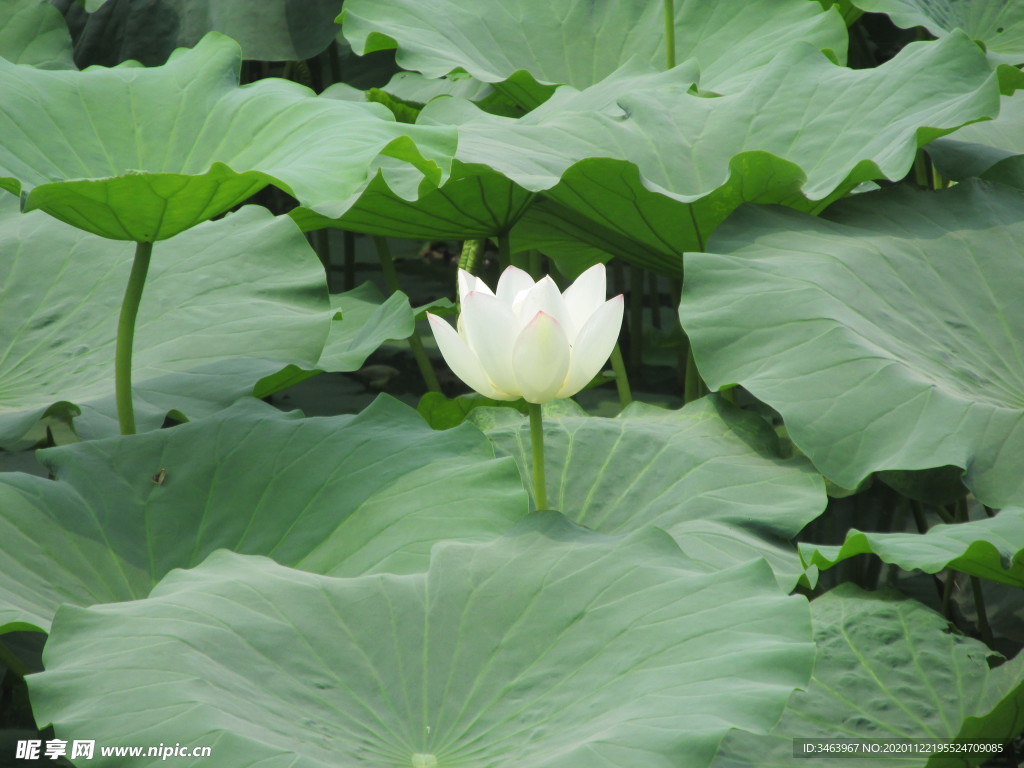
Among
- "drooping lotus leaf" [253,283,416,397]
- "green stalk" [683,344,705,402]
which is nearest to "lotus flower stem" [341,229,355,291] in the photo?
"drooping lotus leaf" [253,283,416,397]

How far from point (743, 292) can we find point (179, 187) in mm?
740

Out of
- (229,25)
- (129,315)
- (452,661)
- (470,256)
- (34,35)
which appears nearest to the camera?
(452,661)

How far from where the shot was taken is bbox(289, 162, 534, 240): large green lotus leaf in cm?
160

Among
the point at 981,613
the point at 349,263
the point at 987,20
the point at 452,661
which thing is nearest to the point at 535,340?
the point at 452,661

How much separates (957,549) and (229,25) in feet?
7.53

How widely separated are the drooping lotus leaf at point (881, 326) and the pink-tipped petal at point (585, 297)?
254 millimetres

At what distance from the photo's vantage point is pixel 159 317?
5.30 ft

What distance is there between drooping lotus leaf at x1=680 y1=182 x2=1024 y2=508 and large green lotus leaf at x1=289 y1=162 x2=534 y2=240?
360 millimetres

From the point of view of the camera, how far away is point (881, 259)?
58.5 inches

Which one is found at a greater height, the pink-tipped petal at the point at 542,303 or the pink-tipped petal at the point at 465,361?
the pink-tipped petal at the point at 542,303

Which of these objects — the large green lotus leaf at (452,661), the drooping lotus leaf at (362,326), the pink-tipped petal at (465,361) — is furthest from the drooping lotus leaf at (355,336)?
the large green lotus leaf at (452,661)

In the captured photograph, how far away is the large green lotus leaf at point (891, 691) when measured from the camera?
108cm
